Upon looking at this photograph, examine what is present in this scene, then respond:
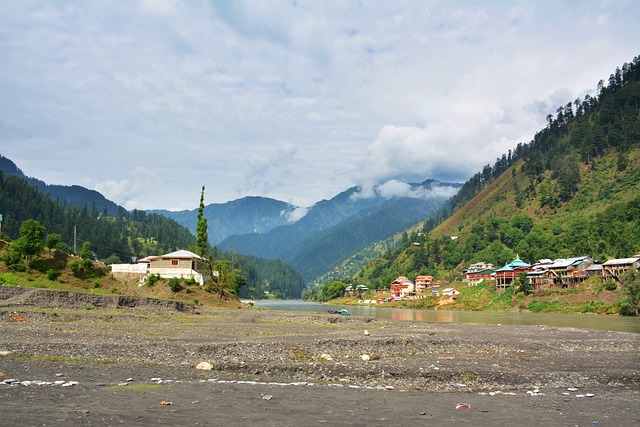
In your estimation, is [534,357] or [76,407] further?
[534,357]

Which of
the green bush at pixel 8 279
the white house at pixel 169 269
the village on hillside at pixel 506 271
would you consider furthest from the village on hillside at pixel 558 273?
the green bush at pixel 8 279

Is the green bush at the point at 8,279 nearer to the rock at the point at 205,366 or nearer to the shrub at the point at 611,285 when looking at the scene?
the rock at the point at 205,366

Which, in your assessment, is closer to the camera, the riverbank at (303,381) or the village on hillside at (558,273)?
the riverbank at (303,381)

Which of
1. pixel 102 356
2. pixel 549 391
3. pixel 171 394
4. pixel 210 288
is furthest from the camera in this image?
pixel 210 288

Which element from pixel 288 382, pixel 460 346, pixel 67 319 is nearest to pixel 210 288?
pixel 67 319

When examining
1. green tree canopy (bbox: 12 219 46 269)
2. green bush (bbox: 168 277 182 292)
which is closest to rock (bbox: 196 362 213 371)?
green tree canopy (bbox: 12 219 46 269)

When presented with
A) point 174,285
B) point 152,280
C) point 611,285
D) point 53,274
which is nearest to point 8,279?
point 53,274

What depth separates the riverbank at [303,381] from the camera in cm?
1452

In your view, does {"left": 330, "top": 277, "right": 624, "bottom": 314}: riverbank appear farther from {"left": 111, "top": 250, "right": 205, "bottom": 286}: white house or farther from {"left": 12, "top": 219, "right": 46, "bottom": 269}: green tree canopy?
{"left": 12, "top": 219, "right": 46, "bottom": 269}: green tree canopy

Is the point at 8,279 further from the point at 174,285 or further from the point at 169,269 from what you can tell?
the point at 169,269

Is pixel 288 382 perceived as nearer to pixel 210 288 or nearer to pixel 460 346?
pixel 460 346

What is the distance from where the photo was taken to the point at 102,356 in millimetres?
24734

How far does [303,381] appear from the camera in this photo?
68.3 ft

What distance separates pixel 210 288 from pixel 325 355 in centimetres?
7753
